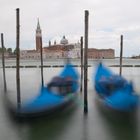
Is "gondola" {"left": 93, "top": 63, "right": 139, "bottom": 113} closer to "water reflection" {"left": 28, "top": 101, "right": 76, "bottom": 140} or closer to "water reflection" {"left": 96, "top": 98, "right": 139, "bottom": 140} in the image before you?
"water reflection" {"left": 96, "top": 98, "right": 139, "bottom": 140}

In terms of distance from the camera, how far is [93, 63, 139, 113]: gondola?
1211 cm

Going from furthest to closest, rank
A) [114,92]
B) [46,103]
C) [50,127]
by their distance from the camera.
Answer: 1. [114,92]
2. [46,103]
3. [50,127]

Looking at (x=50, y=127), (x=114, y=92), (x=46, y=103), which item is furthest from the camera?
(x=114, y=92)

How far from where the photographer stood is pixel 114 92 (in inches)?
551

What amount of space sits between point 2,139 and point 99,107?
622cm

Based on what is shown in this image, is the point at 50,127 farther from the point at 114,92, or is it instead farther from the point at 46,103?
the point at 114,92

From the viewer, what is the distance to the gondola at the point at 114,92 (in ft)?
39.7

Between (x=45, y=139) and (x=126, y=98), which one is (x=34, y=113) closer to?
(x=45, y=139)

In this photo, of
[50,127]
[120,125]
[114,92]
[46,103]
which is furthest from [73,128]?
[114,92]

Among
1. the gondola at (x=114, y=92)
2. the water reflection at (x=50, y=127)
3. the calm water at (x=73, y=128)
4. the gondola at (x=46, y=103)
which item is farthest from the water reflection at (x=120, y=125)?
the gondola at (x=46, y=103)

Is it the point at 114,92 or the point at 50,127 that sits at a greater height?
the point at 114,92

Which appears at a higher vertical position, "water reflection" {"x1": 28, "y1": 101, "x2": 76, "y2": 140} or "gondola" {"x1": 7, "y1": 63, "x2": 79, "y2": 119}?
"gondola" {"x1": 7, "y1": 63, "x2": 79, "y2": 119}

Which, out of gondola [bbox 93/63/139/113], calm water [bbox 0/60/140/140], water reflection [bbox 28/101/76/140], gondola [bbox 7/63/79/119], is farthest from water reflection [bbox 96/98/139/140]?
gondola [bbox 7/63/79/119]

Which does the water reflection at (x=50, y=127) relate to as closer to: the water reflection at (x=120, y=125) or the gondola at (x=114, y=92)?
the water reflection at (x=120, y=125)
